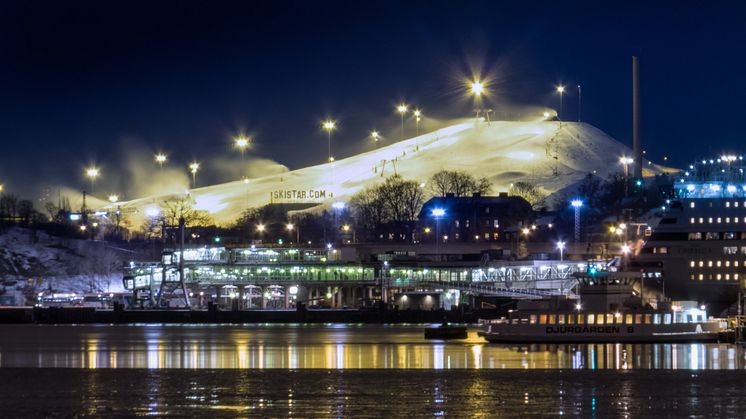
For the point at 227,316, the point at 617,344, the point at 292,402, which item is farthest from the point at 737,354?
the point at 227,316

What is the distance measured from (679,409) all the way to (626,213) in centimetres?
10415

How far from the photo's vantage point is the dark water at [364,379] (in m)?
39.3

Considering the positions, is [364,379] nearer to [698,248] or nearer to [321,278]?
[321,278]

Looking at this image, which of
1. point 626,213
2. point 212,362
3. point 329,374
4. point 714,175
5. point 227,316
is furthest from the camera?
point 626,213

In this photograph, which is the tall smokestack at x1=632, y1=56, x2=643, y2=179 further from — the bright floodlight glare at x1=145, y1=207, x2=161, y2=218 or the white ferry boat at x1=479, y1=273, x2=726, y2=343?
the white ferry boat at x1=479, y1=273, x2=726, y2=343

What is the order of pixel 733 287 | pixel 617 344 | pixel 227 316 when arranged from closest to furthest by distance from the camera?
pixel 617 344
pixel 227 316
pixel 733 287

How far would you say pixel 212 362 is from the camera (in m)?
56.4

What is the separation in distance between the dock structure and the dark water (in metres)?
42.9

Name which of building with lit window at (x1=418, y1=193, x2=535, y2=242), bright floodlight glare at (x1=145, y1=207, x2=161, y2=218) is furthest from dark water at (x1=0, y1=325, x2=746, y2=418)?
bright floodlight glare at (x1=145, y1=207, x2=161, y2=218)

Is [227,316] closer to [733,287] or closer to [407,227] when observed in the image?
[733,287]

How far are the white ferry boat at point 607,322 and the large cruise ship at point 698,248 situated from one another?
139 feet

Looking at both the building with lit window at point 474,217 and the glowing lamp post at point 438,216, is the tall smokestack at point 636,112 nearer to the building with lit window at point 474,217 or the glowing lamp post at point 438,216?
the building with lit window at point 474,217

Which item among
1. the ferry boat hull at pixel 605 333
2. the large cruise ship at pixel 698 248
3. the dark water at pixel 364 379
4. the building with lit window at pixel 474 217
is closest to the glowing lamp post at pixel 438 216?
the building with lit window at pixel 474 217

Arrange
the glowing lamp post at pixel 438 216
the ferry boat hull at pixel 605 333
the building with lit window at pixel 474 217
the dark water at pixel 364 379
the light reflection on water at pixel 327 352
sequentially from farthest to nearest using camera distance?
the building with lit window at pixel 474 217
the glowing lamp post at pixel 438 216
the ferry boat hull at pixel 605 333
the light reflection on water at pixel 327 352
the dark water at pixel 364 379
